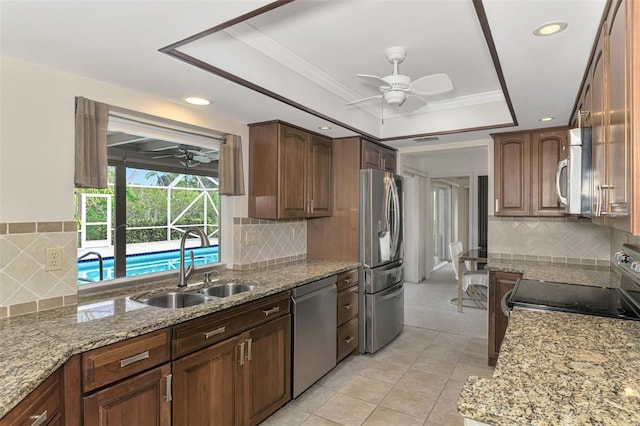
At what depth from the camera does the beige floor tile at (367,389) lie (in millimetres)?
2763

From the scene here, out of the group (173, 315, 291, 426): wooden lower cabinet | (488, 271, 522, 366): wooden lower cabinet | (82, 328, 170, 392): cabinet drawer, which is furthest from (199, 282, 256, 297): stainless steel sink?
(488, 271, 522, 366): wooden lower cabinet

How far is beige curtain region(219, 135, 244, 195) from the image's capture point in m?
2.95

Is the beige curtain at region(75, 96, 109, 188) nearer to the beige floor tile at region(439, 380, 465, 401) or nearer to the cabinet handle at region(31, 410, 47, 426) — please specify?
the cabinet handle at region(31, 410, 47, 426)

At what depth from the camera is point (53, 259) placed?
77.4 inches

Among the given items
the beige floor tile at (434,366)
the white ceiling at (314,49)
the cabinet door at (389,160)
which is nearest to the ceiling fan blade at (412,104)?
the white ceiling at (314,49)

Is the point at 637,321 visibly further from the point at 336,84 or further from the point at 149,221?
the point at 149,221

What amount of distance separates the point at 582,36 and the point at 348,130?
202 centimetres

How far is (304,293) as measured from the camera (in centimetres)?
275

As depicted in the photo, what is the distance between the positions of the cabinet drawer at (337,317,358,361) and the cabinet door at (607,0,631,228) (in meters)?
2.41

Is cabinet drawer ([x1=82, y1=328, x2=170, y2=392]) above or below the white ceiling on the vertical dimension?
below

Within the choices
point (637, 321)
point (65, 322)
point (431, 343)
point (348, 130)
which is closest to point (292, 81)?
point (348, 130)

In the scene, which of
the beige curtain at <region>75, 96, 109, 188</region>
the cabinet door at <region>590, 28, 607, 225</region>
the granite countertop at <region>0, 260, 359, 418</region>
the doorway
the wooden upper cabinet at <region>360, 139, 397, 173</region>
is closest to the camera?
the granite countertop at <region>0, 260, 359, 418</region>

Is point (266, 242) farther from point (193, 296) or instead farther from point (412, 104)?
point (412, 104)

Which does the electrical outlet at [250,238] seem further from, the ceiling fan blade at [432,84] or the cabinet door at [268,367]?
the ceiling fan blade at [432,84]
